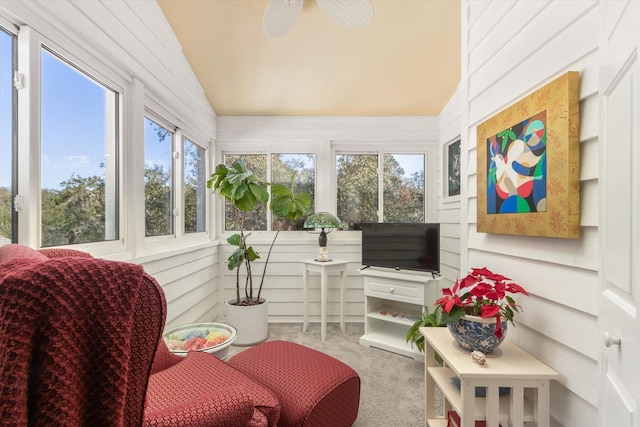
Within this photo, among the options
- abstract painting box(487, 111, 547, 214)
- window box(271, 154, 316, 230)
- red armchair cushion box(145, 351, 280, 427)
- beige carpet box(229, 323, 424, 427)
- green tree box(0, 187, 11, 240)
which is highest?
window box(271, 154, 316, 230)

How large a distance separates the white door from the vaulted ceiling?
5.76 feet

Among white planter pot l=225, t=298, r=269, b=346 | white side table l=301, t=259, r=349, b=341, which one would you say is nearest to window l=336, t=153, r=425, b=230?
white side table l=301, t=259, r=349, b=341

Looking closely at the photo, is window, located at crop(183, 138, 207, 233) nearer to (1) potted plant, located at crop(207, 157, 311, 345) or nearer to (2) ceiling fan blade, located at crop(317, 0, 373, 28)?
(1) potted plant, located at crop(207, 157, 311, 345)

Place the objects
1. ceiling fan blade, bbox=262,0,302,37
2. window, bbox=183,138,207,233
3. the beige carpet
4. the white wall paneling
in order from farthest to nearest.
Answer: window, bbox=183,138,207,233, ceiling fan blade, bbox=262,0,302,37, the beige carpet, the white wall paneling

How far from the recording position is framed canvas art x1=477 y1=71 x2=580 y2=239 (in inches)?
43.3

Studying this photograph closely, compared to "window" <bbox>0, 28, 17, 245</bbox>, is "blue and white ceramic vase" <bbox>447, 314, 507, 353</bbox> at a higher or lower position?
lower

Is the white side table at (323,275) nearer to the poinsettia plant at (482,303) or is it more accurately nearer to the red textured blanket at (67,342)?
the poinsettia plant at (482,303)

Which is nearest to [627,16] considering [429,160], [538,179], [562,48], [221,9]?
[562,48]

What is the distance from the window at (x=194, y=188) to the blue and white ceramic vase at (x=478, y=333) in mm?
2468

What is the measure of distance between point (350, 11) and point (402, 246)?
1964 mm

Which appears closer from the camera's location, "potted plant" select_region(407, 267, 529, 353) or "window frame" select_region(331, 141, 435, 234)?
"potted plant" select_region(407, 267, 529, 353)

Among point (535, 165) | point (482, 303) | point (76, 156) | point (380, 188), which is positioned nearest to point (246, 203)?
point (76, 156)

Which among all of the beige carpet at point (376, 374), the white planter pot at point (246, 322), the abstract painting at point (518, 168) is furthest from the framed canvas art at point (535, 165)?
the white planter pot at point (246, 322)

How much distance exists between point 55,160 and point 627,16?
85.2 inches
